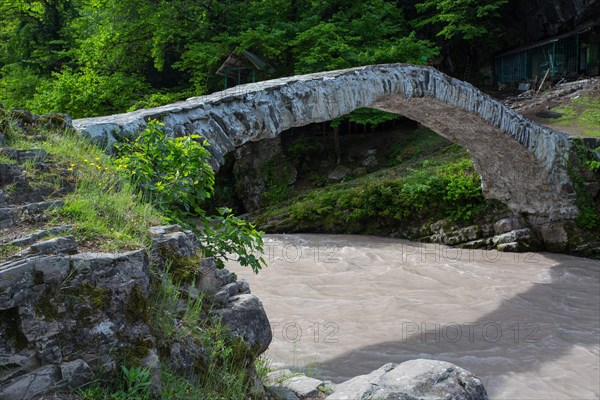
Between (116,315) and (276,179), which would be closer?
(116,315)

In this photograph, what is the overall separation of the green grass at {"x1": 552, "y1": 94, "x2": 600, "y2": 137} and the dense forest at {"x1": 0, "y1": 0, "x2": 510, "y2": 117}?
417cm

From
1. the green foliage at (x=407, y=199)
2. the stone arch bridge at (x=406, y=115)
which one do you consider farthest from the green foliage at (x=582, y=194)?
the green foliage at (x=407, y=199)

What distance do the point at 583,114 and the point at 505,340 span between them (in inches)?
390

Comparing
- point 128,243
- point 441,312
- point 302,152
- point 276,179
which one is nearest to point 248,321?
point 128,243

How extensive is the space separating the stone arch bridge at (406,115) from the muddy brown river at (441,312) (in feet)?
5.09

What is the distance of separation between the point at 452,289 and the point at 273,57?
10345 mm

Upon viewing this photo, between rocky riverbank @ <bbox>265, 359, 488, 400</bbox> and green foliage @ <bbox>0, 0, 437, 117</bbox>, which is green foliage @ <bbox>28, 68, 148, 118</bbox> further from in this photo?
rocky riverbank @ <bbox>265, 359, 488, 400</bbox>

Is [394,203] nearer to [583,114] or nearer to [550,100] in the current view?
[583,114]

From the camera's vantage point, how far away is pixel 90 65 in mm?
17016

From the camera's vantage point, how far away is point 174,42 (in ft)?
60.3

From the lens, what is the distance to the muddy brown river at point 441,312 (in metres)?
5.86

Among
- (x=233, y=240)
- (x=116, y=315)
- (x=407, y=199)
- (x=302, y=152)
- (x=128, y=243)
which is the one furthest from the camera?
(x=302, y=152)

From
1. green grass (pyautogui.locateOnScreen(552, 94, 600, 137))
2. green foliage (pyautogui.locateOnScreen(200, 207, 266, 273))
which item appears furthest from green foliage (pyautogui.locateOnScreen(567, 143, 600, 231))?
green foliage (pyautogui.locateOnScreen(200, 207, 266, 273))

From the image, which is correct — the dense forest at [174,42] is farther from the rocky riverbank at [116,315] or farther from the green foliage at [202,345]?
the green foliage at [202,345]
